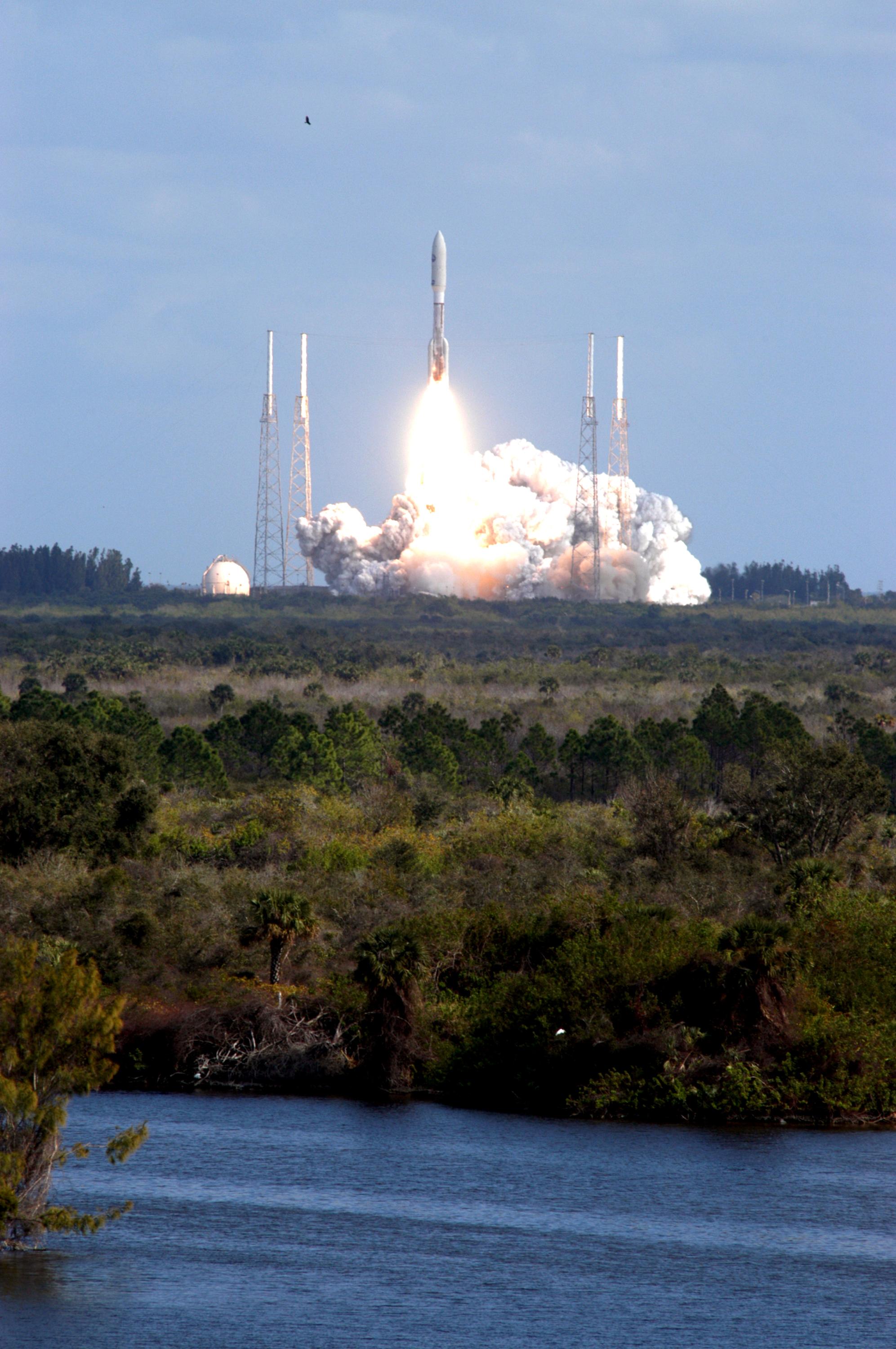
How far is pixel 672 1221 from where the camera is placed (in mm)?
31406

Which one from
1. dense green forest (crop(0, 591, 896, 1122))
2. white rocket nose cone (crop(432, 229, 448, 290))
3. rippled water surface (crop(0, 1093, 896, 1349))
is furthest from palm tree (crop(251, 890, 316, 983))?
white rocket nose cone (crop(432, 229, 448, 290))

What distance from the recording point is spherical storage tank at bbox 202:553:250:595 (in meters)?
167

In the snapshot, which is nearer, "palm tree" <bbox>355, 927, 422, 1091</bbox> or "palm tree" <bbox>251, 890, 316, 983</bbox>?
"palm tree" <bbox>355, 927, 422, 1091</bbox>

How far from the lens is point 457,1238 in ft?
99.9

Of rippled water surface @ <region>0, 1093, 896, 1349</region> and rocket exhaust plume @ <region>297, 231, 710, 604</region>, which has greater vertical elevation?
rocket exhaust plume @ <region>297, 231, 710, 604</region>

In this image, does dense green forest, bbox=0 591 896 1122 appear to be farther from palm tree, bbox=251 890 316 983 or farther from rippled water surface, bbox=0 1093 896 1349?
rippled water surface, bbox=0 1093 896 1349

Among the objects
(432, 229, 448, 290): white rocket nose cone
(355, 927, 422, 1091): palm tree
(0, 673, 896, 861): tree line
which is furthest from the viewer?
(432, 229, 448, 290): white rocket nose cone

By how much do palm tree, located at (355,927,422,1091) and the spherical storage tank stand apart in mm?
126316

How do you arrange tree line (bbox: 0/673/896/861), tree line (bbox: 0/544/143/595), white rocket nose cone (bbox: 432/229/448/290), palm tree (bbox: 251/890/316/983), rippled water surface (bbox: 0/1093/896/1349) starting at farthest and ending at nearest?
tree line (bbox: 0/544/143/595) → white rocket nose cone (bbox: 432/229/448/290) → tree line (bbox: 0/673/896/861) → palm tree (bbox: 251/890/316/983) → rippled water surface (bbox: 0/1093/896/1349)

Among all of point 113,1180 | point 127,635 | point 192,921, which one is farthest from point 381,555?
point 113,1180

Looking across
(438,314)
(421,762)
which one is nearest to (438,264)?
(438,314)

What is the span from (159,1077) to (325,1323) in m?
15.4

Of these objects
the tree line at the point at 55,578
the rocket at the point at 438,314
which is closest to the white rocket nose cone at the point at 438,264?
the rocket at the point at 438,314

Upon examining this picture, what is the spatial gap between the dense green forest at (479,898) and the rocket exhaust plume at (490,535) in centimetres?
5898
